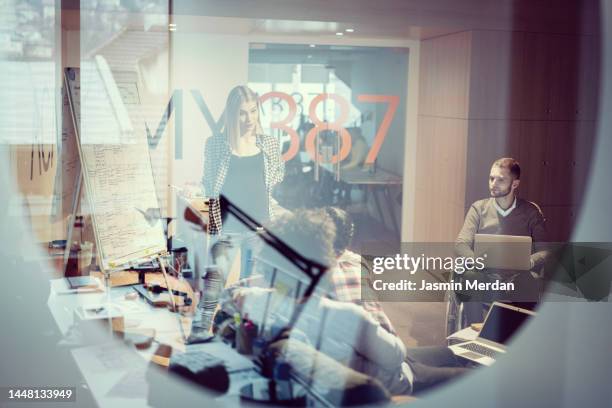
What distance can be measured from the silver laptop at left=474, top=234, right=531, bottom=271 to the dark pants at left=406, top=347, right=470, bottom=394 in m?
0.41

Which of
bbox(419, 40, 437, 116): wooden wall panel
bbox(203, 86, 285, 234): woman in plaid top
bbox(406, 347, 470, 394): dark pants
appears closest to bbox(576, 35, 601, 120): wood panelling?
bbox(419, 40, 437, 116): wooden wall panel

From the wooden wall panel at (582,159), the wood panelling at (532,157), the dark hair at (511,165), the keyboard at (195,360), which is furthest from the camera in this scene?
the dark hair at (511,165)

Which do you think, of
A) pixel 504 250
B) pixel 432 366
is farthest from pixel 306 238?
pixel 504 250

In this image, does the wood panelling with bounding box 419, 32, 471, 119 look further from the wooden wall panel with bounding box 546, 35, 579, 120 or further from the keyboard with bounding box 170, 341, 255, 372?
the keyboard with bounding box 170, 341, 255, 372

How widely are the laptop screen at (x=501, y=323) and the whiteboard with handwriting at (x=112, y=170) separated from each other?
4.05 ft

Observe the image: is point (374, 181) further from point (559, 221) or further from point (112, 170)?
point (112, 170)

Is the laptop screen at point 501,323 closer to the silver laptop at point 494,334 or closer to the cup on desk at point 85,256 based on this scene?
the silver laptop at point 494,334

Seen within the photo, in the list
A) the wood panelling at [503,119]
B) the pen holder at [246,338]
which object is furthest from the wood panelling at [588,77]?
the pen holder at [246,338]

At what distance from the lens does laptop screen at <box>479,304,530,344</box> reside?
264 cm

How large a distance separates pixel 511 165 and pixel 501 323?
1.50m

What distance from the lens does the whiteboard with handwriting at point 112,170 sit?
2514mm

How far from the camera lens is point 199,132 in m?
3.04

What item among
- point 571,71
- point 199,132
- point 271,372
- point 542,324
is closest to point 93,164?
point 199,132

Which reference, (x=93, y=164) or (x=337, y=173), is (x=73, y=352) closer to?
(x=93, y=164)
